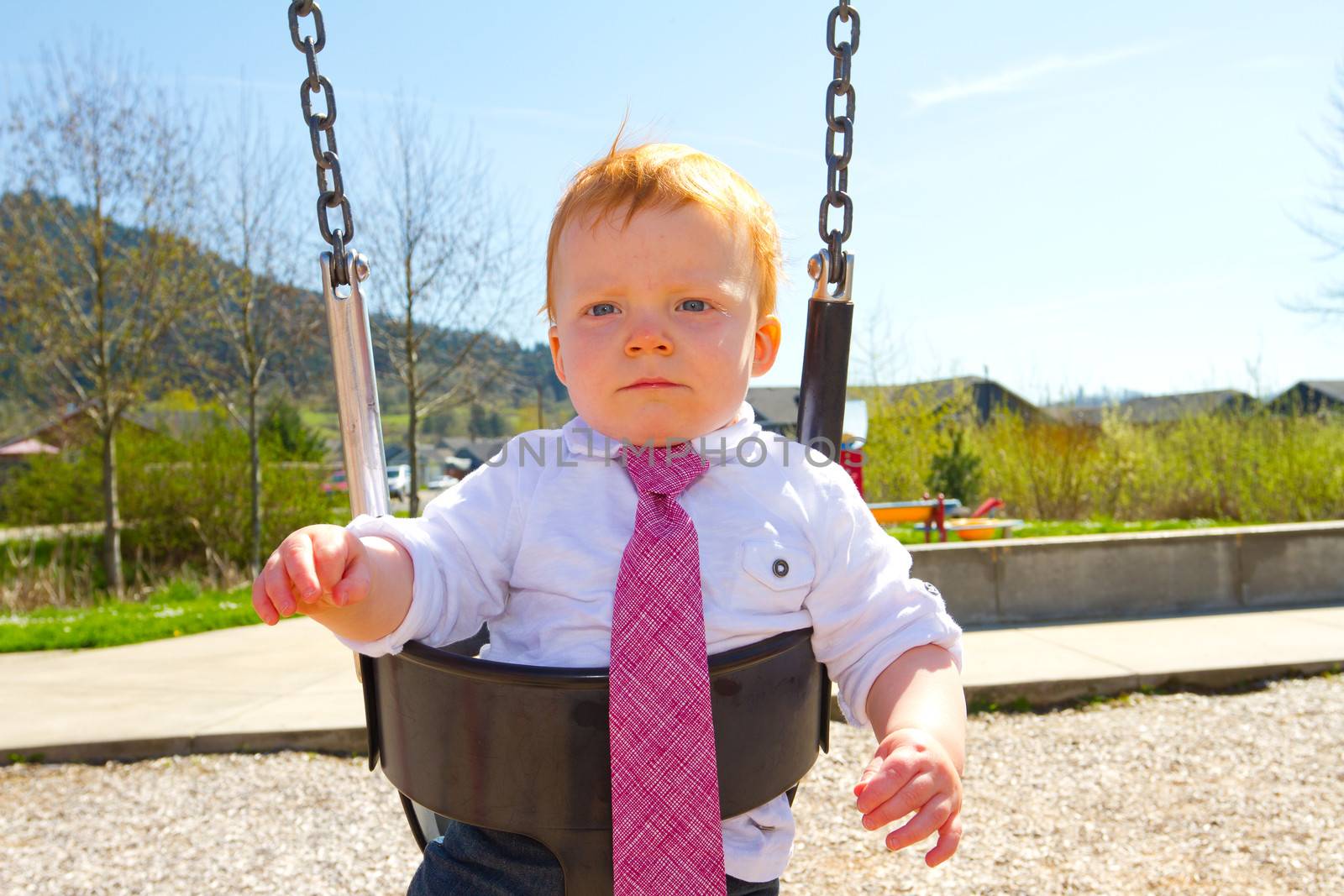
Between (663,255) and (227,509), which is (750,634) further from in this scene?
(227,509)

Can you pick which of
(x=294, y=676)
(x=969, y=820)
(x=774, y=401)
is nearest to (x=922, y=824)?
(x=969, y=820)

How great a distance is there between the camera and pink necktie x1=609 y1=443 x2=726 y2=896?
45.5 inches

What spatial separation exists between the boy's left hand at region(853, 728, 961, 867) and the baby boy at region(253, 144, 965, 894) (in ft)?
0.20

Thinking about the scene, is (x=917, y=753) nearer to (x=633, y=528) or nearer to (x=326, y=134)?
(x=633, y=528)

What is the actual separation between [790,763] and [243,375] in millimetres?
13126

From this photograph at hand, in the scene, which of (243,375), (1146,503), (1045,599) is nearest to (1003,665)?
(1045,599)

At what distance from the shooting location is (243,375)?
13.0 m

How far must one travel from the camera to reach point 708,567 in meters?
1.33

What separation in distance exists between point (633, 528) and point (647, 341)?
0.26 metres

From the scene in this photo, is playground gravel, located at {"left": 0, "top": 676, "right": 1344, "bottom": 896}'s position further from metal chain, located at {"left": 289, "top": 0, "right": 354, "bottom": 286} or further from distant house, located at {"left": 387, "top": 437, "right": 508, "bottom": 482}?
distant house, located at {"left": 387, "top": 437, "right": 508, "bottom": 482}

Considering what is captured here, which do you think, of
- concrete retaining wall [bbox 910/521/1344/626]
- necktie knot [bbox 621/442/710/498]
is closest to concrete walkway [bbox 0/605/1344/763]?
concrete retaining wall [bbox 910/521/1344/626]

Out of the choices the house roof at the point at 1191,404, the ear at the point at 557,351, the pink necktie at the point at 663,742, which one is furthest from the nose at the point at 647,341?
the house roof at the point at 1191,404

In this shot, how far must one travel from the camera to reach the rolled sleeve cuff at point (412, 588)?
4.17ft

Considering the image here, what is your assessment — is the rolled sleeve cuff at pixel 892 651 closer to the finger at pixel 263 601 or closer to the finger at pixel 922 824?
the finger at pixel 922 824
